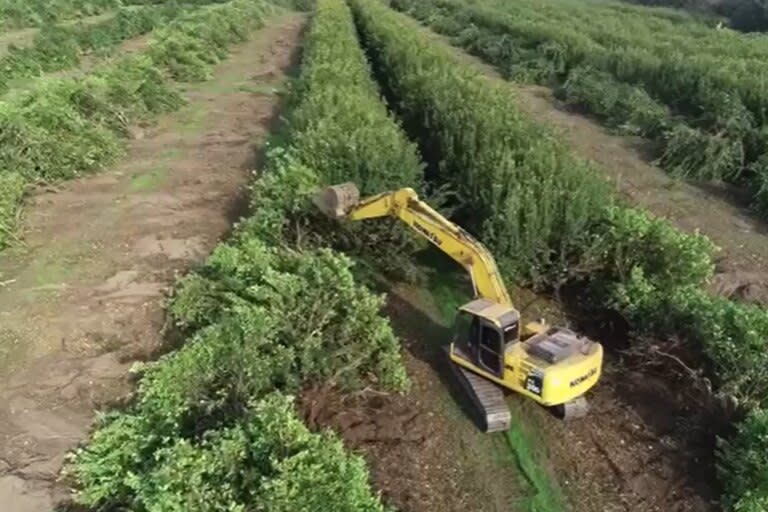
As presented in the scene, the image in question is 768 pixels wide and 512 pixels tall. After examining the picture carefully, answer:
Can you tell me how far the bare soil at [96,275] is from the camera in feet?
26.6

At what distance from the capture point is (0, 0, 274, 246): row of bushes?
14.5 meters

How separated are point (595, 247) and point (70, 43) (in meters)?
27.3

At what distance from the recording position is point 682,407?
7.91m

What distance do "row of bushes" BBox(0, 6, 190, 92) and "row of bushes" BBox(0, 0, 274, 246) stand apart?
465cm

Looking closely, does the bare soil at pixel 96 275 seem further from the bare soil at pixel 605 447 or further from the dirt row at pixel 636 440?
the dirt row at pixel 636 440

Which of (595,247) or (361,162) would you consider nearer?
(595,247)

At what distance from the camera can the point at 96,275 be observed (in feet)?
37.9

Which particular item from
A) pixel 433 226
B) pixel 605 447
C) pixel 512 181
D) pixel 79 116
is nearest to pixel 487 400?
pixel 605 447

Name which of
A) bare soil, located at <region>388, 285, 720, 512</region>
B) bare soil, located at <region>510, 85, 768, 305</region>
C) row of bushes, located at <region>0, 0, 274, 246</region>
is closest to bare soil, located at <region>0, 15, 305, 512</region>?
row of bushes, located at <region>0, 0, 274, 246</region>

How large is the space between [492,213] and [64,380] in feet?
19.9

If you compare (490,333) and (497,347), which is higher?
(490,333)

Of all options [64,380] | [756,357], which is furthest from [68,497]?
[756,357]

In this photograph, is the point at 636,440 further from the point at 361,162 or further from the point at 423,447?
the point at 361,162

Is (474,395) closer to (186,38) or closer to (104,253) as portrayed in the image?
(104,253)
